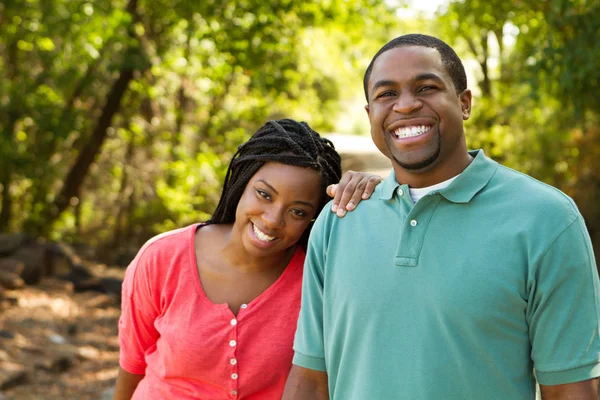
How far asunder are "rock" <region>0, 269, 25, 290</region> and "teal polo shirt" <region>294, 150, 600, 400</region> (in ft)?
26.8

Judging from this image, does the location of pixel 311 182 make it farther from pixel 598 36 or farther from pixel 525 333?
pixel 598 36

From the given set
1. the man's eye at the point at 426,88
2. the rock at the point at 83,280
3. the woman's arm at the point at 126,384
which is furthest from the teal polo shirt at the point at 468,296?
the rock at the point at 83,280

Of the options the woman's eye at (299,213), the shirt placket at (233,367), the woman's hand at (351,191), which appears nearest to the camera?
the woman's hand at (351,191)

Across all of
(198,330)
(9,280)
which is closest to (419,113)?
(198,330)

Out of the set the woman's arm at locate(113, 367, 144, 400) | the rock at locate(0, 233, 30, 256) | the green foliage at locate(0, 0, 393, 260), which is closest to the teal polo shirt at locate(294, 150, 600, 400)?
the woman's arm at locate(113, 367, 144, 400)

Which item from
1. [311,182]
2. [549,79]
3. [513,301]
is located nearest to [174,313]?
[311,182]

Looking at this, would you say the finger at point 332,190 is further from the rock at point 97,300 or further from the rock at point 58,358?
the rock at point 97,300

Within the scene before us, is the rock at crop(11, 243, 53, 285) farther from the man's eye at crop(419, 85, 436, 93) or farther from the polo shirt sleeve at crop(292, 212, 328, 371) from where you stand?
the man's eye at crop(419, 85, 436, 93)

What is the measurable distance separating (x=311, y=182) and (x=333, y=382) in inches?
30.4

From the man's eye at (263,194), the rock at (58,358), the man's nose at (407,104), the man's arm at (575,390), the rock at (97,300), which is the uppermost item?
the man's nose at (407,104)

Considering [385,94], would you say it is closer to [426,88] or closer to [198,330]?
[426,88]

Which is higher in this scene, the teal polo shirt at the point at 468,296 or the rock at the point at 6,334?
the teal polo shirt at the point at 468,296

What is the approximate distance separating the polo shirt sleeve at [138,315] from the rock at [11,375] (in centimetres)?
407

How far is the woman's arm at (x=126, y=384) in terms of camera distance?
3021 mm
